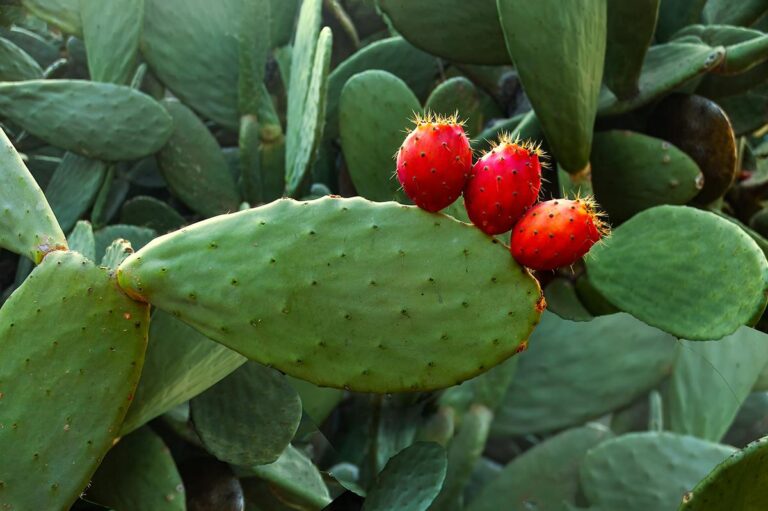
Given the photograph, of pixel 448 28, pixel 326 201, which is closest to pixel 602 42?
pixel 448 28

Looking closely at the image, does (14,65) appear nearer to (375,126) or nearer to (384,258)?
(375,126)

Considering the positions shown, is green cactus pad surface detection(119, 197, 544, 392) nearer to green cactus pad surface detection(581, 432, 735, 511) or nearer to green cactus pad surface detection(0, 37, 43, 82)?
green cactus pad surface detection(581, 432, 735, 511)

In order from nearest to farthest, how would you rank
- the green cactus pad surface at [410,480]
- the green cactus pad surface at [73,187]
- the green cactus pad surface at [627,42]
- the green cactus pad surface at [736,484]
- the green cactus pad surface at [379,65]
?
the green cactus pad surface at [736,484] < the green cactus pad surface at [410,480] < the green cactus pad surface at [627,42] < the green cactus pad surface at [73,187] < the green cactus pad surface at [379,65]

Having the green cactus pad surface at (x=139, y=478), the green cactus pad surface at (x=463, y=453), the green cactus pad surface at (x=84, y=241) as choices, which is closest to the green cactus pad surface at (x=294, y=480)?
the green cactus pad surface at (x=139, y=478)

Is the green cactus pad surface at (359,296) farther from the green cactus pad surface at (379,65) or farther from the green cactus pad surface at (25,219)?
the green cactus pad surface at (379,65)

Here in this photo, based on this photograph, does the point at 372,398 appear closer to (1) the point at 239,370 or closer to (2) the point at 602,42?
(1) the point at 239,370

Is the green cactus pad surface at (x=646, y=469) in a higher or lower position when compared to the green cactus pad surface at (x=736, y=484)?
lower
